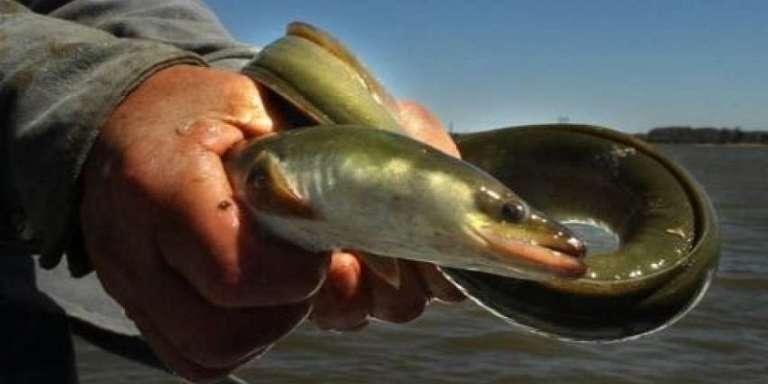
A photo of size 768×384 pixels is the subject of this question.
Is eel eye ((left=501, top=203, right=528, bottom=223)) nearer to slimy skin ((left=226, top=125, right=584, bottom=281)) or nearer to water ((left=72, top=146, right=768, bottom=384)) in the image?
slimy skin ((left=226, top=125, right=584, bottom=281))

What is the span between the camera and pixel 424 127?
162 cm

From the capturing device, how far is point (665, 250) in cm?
166

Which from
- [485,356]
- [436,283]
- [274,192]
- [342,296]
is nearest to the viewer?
[274,192]

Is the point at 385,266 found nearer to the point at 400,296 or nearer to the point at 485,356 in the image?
the point at 400,296

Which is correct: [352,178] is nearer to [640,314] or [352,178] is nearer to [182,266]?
[182,266]

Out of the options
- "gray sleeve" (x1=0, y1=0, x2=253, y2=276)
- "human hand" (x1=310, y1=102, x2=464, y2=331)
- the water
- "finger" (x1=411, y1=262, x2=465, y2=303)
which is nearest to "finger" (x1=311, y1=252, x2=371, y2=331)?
"human hand" (x1=310, y1=102, x2=464, y2=331)

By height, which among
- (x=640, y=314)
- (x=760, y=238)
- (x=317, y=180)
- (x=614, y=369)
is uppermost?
(x=760, y=238)

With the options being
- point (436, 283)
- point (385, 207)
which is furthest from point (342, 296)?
point (385, 207)

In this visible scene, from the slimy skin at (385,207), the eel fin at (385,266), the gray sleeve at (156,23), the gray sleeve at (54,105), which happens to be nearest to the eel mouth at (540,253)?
the slimy skin at (385,207)

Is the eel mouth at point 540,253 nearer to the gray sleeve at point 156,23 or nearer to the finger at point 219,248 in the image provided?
the finger at point 219,248

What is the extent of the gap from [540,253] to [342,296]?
0.36 m

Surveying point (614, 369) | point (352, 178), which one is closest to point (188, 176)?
point (352, 178)

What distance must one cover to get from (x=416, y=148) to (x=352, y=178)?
122 mm

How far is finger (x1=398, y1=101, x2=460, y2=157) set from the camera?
1595 mm
